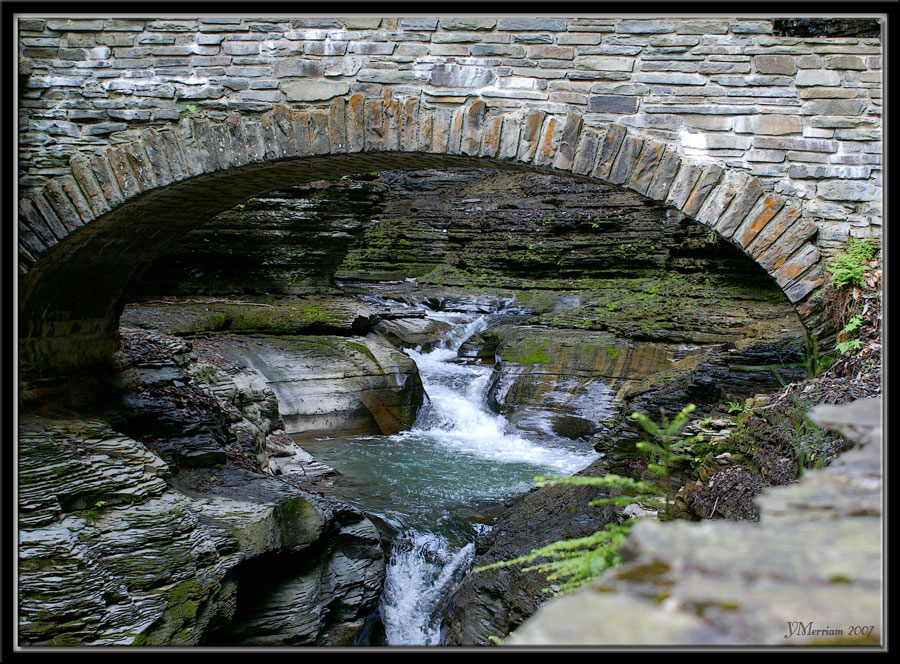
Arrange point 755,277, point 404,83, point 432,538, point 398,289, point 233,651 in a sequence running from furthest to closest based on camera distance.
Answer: point 398,289 < point 755,277 < point 432,538 < point 404,83 < point 233,651

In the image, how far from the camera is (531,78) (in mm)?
4457

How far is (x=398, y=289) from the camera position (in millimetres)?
14859

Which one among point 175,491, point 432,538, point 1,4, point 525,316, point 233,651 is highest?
point 1,4

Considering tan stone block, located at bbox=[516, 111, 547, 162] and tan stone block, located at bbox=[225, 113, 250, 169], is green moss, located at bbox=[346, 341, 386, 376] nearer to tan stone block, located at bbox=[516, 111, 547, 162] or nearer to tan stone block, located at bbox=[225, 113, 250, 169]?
tan stone block, located at bbox=[225, 113, 250, 169]

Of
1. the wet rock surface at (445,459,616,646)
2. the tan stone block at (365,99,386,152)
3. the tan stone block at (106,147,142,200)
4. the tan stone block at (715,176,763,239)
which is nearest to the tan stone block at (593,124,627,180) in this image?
the tan stone block at (715,176,763,239)

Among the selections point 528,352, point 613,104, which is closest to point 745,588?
point 613,104

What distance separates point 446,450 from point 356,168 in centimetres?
459

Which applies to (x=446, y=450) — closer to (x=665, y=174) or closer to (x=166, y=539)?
(x=166, y=539)

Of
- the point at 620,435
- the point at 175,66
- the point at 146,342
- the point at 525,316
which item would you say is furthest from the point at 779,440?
the point at 525,316

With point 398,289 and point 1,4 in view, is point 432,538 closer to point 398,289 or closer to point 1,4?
point 1,4

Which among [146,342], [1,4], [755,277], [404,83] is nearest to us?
[1,4]

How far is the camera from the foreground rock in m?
0.98

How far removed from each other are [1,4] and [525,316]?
415 inches

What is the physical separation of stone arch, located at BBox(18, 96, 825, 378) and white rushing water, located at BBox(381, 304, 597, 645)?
337 cm
